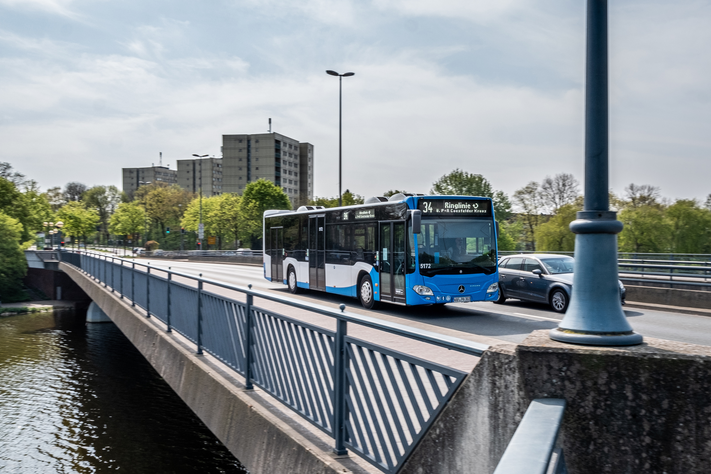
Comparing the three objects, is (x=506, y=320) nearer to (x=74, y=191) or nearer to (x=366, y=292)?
(x=366, y=292)

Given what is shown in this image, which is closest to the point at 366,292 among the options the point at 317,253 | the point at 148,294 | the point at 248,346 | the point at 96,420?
the point at 317,253

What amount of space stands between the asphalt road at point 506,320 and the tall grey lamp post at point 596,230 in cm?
681

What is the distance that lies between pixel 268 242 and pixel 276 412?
17.4 metres

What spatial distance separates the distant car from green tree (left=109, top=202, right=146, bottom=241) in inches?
3447

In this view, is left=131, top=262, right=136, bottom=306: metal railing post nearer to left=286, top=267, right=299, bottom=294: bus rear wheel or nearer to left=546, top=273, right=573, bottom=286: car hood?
left=286, top=267, right=299, bottom=294: bus rear wheel

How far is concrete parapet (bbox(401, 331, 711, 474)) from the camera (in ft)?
7.77

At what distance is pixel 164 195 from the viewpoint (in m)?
102

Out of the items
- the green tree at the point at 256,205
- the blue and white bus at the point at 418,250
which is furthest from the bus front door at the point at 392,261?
the green tree at the point at 256,205

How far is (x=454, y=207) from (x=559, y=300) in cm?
366

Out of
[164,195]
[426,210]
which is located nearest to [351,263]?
[426,210]

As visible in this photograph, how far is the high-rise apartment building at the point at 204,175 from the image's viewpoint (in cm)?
15612

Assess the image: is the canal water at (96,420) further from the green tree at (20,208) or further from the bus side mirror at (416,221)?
the green tree at (20,208)

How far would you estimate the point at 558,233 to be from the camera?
53625 mm

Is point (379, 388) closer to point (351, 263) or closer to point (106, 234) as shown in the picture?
point (351, 263)
